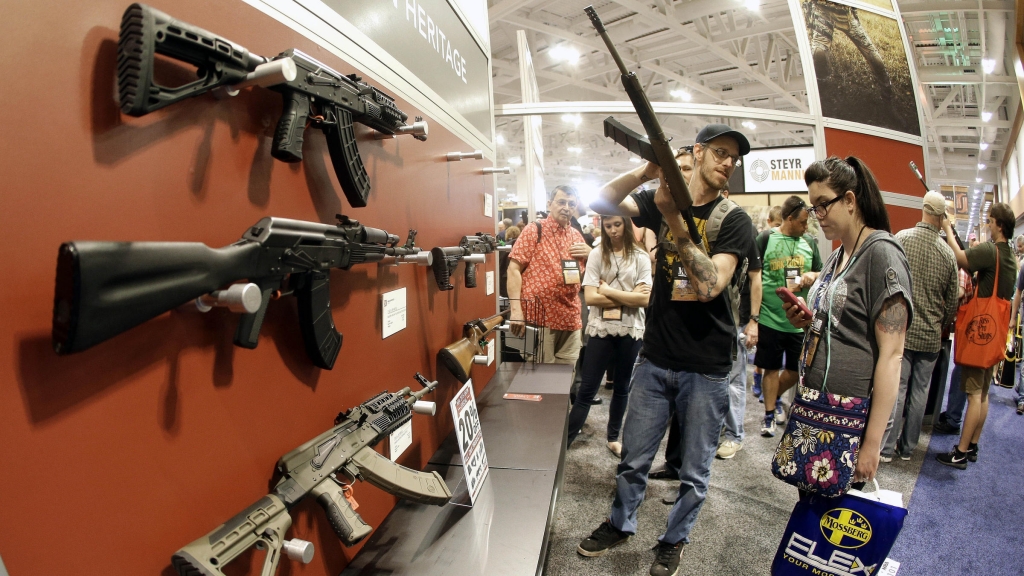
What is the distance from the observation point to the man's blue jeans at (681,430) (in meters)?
1.56

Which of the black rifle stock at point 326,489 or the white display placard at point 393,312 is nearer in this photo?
the black rifle stock at point 326,489

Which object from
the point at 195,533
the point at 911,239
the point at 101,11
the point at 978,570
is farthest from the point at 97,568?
the point at 911,239

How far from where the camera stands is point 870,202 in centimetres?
130

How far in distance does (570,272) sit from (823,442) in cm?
152

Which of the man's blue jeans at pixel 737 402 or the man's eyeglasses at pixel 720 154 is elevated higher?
the man's eyeglasses at pixel 720 154

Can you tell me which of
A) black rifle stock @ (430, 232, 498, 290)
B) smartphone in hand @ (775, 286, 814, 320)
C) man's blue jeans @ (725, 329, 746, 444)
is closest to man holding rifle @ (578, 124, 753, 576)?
smartphone in hand @ (775, 286, 814, 320)

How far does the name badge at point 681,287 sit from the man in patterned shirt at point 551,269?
1.03 meters

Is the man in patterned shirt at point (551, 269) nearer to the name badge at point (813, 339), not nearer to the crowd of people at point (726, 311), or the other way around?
the crowd of people at point (726, 311)

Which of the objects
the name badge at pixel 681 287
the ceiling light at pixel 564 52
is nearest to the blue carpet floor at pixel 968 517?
the name badge at pixel 681 287

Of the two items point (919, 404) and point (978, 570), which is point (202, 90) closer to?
point (978, 570)

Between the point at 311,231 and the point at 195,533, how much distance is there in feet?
1.62

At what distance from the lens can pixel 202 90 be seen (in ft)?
1.92

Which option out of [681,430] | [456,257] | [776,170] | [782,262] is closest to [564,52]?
[776,170]

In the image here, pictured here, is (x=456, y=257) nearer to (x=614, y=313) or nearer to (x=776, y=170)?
(x=614, y=313)
